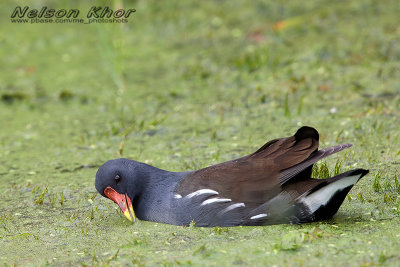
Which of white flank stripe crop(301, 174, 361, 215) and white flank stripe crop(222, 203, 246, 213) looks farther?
white flank stripe crop(222, 203, 246, 213)

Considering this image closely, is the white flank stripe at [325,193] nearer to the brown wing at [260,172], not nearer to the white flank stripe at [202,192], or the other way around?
the brown wing at [260,172]

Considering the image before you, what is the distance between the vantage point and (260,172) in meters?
4.12

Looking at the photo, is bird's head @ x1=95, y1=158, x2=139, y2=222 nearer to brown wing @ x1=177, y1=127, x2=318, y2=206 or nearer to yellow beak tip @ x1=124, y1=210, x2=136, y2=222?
yellow beak tip @ x1=124, y1=210, x2=136, y2=222

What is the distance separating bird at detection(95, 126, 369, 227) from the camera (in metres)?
4.03

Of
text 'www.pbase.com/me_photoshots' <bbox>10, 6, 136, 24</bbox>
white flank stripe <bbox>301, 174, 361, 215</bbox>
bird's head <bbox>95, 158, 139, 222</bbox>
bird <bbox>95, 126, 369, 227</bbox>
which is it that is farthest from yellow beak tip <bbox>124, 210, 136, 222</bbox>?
text 'www.pbase.com/me_photoshots' <bbox>10, 6, 136, 24</bbox>

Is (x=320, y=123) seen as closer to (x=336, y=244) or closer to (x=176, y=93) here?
(x=176, y=93)

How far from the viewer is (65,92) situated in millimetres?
8086

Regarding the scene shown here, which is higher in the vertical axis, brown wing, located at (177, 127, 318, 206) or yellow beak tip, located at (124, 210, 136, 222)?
brown wing, located at (177, 127, 318, 206)

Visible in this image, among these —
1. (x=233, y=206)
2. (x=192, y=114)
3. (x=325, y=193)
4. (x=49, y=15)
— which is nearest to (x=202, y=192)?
(x=233, y=206)

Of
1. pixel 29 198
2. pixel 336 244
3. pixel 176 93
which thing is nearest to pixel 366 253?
pixel 336 244

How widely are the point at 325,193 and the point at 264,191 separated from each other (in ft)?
1.21

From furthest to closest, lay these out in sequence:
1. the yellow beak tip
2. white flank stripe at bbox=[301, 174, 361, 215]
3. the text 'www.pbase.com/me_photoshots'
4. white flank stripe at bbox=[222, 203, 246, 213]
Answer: the text 'www.pbase.com/me_photoshots', the yellow beak tip, white flank stripe at bbox=[222, 203, 246, 213], white flank stripe at bbox=[301, 174, 361, 215]

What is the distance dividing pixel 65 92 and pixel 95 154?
6.75 feet

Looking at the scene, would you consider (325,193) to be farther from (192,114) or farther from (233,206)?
(192,114)
